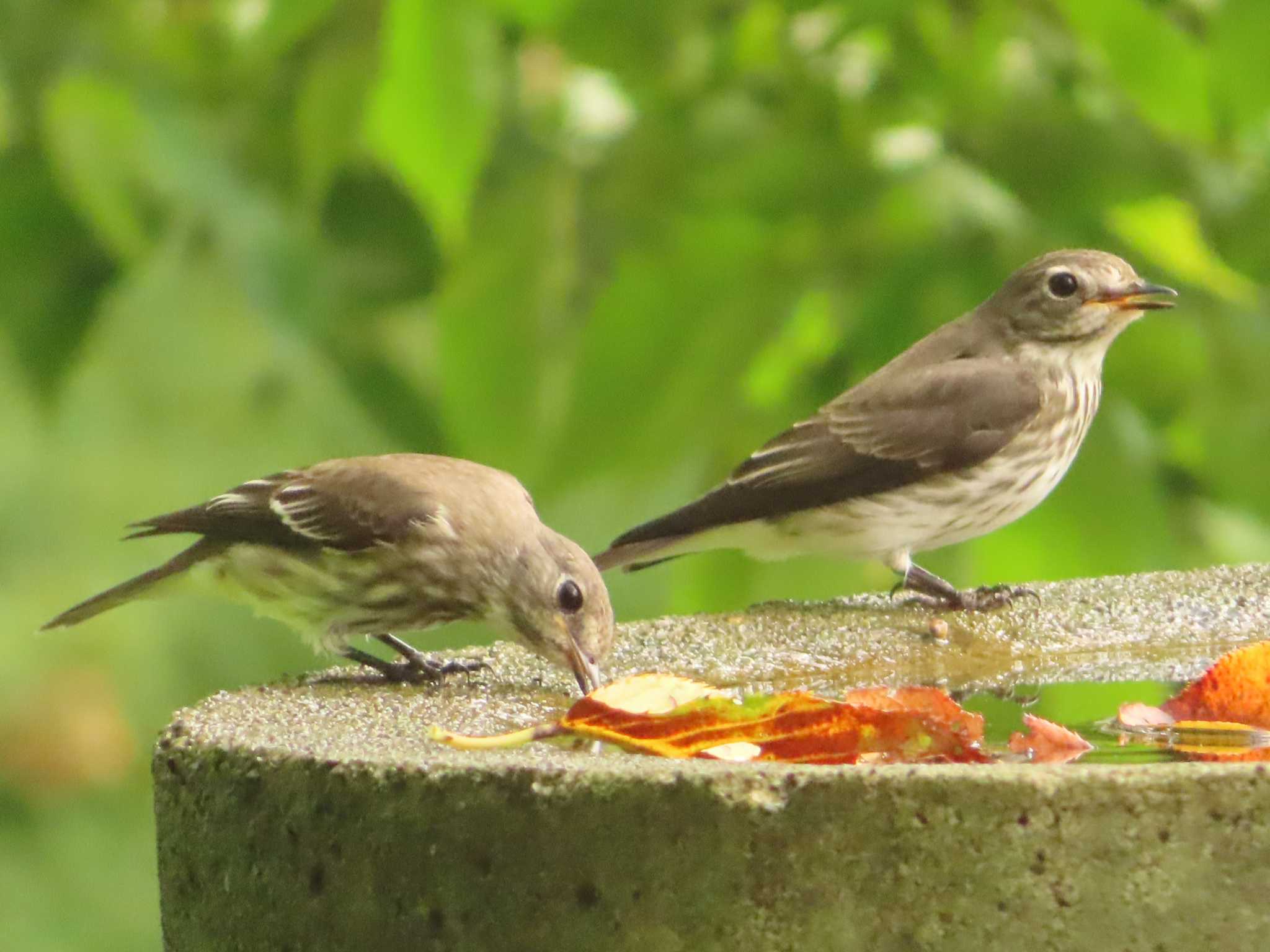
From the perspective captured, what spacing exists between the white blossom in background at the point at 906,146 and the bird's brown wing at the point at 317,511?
130cm

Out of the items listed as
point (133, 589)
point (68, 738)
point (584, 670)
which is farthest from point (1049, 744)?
point (68, 738)

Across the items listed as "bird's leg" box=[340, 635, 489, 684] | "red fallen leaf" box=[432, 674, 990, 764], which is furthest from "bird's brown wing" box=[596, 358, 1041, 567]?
"red fallen leaf" box=[432, 674, 990, 764]

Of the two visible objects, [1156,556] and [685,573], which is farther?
[685,573]

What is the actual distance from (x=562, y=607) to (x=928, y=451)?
1.62 metres

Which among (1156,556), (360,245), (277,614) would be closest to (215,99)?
(360,245)

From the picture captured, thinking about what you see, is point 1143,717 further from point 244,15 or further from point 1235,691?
point 244,15

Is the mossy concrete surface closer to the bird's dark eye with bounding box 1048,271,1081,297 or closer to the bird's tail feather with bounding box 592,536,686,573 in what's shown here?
the bird's tail feather with bounding box 592,536,686,573

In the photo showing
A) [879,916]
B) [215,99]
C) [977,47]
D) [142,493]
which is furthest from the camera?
[142,493]

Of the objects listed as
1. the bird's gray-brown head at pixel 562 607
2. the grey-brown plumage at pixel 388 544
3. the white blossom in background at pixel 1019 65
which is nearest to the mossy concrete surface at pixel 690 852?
the bird's gray-brown head at pixel 562 607

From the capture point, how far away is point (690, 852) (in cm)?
190

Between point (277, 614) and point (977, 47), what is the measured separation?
6.68 ft

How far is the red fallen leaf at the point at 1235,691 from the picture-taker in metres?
2.71

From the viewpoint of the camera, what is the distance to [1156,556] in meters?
4.09

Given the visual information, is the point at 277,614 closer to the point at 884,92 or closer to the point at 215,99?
the point at 215,99
